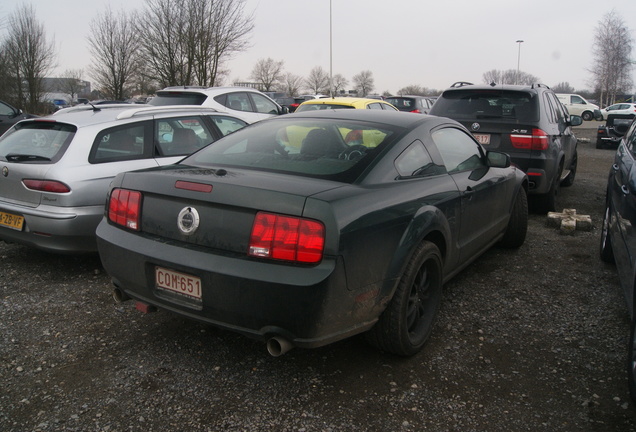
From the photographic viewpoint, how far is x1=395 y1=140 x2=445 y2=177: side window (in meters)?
3.16

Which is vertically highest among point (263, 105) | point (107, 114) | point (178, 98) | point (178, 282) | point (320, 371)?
point (178, 98)

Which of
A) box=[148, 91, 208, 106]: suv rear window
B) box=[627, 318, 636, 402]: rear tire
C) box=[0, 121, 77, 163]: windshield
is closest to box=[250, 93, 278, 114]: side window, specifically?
box=[148, 91, 208, 106]: suv rear window

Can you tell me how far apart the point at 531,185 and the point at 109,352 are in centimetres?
518

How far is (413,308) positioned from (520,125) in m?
4.06

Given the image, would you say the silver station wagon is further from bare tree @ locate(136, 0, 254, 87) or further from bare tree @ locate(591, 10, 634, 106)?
bare tree @ locate(591, 10, 634, 106)

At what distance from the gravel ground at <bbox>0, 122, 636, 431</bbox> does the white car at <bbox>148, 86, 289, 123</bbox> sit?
597cm

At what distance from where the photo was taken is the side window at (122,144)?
4.62 meters

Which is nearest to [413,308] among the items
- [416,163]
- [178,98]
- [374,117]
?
[416,163]

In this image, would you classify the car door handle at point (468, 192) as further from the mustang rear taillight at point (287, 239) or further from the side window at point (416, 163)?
the mustang rear taillight at point (287, 239)

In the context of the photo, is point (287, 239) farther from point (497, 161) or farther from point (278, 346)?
point (497, 161)

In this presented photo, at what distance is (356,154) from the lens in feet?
10.1

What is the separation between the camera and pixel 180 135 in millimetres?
Result: 5359

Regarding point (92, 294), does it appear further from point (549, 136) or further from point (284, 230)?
point (549, 136)

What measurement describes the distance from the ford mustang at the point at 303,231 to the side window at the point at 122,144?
154 centimetres
